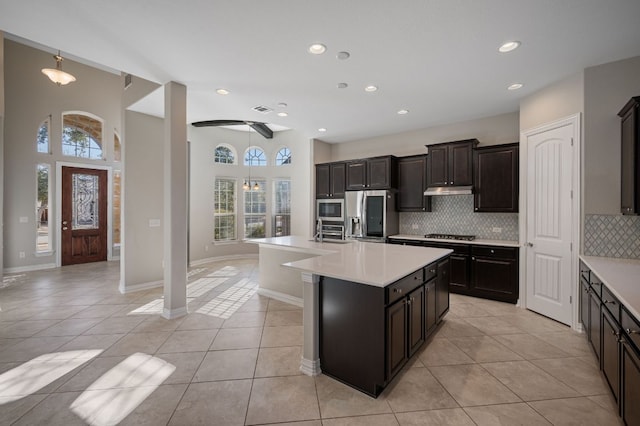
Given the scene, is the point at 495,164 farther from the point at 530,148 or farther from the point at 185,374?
the point at 185,374

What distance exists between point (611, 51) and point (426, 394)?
146 inches

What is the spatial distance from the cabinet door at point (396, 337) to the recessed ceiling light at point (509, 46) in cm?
261

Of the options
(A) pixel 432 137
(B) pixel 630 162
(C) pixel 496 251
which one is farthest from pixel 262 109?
(B) pixel 630 162

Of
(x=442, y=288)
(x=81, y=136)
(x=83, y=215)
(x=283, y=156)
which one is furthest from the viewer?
(x=283, y=156)

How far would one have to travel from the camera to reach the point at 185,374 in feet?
7.55

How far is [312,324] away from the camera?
230 cm

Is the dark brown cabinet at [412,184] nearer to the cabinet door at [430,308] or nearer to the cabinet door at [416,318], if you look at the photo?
the cabinet door at [430,308]

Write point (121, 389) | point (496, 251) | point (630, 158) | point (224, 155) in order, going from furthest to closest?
1. point (224, 155)
2. point (496, 251)
3. point (630, 158)
4. point (121, 389)

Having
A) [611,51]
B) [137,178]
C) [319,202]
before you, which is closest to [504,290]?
[611,51]

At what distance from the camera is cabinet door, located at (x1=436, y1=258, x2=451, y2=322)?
2965 millimetres

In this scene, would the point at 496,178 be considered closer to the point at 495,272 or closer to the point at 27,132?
the point at 495,272

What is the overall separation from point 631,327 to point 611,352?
546 mm

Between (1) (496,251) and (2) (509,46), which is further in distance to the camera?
(1) (496,251)

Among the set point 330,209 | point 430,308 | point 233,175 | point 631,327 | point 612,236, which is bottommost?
point 430,308
